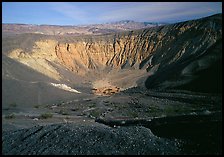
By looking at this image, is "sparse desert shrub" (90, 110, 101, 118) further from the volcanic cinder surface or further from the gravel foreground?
the gravel foreground

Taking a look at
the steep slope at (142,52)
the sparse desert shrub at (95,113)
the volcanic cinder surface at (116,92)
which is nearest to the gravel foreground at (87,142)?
the volcanic cinder surface at (116,92)

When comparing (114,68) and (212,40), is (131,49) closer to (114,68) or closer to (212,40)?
(114,68)

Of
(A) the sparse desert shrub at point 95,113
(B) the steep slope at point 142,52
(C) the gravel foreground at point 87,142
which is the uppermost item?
(B) the steep slope at point 142,52

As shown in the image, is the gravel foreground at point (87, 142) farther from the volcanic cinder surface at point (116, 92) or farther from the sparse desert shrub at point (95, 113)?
the sparse desert shrub at point (95, 113)

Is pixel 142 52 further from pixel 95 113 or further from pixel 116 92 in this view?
pixel 95 113

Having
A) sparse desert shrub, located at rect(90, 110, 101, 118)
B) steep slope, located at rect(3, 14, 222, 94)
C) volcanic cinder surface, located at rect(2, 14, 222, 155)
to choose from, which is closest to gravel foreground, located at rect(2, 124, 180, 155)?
volcanic cinder surface, located at rect(2, 14, 222, 155)

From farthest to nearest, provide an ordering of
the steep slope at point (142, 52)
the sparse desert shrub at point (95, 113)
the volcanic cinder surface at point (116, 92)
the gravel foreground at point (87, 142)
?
the steep slope at point (142, 52) → the sparse desert shrub at point (95, 113) → the volcanic cinder surface at point (116, 92) → the gravel foreground at point (87, 142)

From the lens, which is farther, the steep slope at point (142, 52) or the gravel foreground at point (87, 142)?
the steep slope at point (142, 52)
